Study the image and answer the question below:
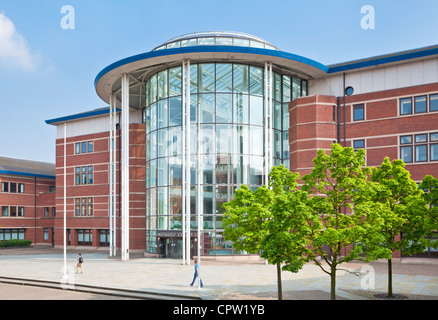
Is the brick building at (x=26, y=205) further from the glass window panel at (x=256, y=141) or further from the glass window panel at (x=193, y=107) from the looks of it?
the glass window panel at (x=256, y=141)

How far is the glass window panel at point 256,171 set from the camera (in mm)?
36438

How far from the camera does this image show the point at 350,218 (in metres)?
18.2

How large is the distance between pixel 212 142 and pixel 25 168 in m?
37.1

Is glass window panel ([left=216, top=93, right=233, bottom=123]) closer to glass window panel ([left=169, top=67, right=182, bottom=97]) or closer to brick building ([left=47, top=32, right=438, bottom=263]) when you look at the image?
brick building ([left=47, top=32, right=438, bottom=263])

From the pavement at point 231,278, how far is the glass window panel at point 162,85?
14016 millimetres

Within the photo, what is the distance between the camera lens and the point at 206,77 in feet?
121

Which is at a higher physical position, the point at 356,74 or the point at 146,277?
the point at 356,74

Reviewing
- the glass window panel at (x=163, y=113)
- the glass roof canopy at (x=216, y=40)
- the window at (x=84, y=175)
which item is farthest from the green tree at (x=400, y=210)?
the window at (x=84, y=175)

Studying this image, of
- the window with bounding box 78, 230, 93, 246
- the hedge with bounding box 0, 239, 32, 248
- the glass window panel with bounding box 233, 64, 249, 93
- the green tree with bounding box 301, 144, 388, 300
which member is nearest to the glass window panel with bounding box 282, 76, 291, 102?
the glass window panel with bounding box 233, 64, 249, 93
